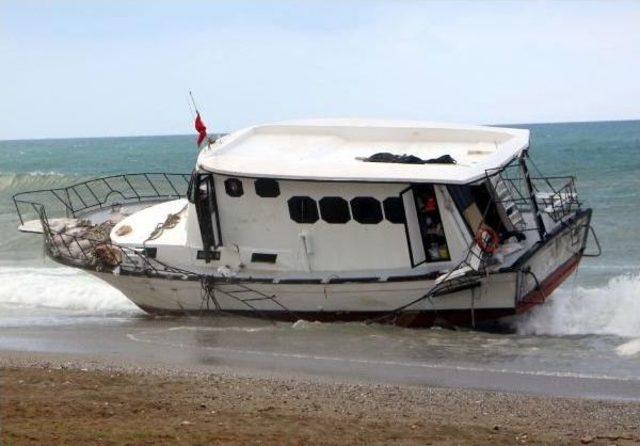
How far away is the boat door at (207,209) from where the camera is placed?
17.9 metres

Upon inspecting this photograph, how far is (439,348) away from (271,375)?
3.01 meters

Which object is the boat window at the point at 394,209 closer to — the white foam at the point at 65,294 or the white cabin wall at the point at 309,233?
the white cabin wall at the point at 309,233

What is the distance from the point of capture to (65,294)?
22.0 meters

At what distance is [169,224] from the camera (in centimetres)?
1936

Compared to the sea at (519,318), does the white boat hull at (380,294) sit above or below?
above

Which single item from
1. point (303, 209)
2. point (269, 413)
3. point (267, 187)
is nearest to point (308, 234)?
point (303, 209)

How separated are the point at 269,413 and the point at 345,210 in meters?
6.71

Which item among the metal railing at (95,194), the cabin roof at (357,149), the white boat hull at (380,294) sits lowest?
the metal railing at (95,194)

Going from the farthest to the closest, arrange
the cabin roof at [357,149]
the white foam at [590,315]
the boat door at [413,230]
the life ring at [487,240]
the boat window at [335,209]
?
the white foam at [590,315] < the boat window at [335,209] < the boat door at [413,230] < the cabin roof at [357,149] < the life ring at [487,240]

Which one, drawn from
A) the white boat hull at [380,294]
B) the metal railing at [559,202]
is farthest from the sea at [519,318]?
the metal railing at [559,202]

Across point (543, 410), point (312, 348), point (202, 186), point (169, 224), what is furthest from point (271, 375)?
point (169, 224)

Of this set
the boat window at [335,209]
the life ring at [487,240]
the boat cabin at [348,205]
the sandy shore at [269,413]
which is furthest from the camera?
the boat window at [335,209]

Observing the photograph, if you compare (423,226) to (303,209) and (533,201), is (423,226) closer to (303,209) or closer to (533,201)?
(303,209)

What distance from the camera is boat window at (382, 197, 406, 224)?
660 inches
